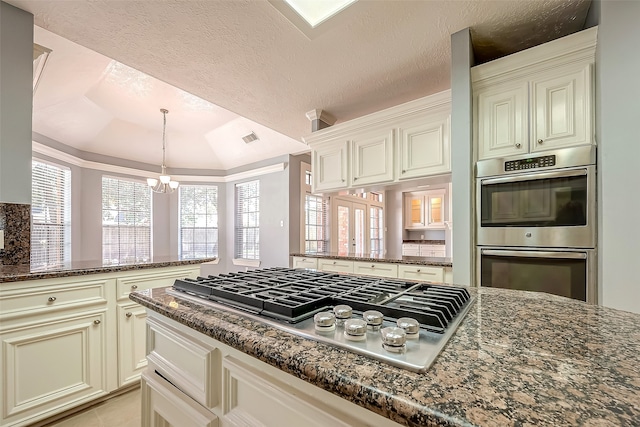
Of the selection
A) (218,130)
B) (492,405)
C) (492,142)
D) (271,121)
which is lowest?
(492,405)

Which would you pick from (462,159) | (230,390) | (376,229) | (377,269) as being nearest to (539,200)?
(462,159)

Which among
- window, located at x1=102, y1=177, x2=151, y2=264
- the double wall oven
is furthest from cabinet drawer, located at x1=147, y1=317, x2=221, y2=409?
window, located at x1=102, y1=177, x2=151, y2=264

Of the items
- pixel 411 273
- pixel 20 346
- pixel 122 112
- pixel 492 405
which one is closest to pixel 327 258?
pixel 411 273

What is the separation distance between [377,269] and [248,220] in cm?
335

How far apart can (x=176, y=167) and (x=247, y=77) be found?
13.3 ft

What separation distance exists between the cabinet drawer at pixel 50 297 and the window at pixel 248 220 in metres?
3.41

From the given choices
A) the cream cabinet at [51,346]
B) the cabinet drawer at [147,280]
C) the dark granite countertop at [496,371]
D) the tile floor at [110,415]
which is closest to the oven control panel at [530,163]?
the dark granite countertop at [496,371]

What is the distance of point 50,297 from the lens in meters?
1.60

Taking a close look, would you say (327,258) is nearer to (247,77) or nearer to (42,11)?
(247,77)

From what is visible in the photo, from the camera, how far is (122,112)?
412 centimetres

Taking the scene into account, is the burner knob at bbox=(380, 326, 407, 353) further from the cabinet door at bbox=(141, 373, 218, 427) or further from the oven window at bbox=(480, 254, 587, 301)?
the oven window at bbox=(480, 254, 587, 301)

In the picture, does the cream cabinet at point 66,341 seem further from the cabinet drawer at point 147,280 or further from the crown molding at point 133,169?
the crown molding at point 133,169

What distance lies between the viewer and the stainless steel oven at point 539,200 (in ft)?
5.07

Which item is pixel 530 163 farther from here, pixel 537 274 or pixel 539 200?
pixel 537 274
